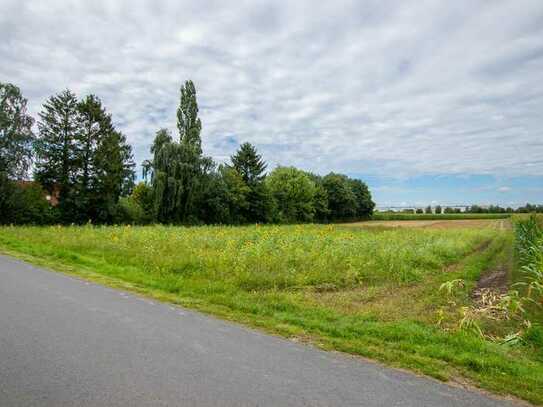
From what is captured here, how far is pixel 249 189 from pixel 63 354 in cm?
4515

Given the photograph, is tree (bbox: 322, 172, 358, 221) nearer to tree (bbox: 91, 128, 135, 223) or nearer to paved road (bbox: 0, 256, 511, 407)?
tree (bbox: 91, 128, 135, 223)

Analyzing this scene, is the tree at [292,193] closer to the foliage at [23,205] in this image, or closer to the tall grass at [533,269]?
the foliage at [23,205]

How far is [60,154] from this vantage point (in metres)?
36.0

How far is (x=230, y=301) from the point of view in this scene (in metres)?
7.08

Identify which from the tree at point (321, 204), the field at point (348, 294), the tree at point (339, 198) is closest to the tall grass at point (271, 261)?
the field at point (348, 294)

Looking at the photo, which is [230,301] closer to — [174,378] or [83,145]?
[174,378]

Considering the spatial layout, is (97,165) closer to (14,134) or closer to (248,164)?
(14,134)

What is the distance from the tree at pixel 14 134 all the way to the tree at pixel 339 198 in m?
53.4

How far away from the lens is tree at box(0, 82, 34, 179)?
33.0 metres

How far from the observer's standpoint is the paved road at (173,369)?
338cm

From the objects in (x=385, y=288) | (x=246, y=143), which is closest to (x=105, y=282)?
(x=385, y=288)

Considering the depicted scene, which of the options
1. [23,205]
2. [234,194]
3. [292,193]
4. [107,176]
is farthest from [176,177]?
[292,193]

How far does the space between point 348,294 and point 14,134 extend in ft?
118

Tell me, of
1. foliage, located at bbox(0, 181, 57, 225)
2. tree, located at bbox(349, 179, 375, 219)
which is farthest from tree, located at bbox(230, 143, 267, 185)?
tree, located at bbox(349, 179, 375, 219)
